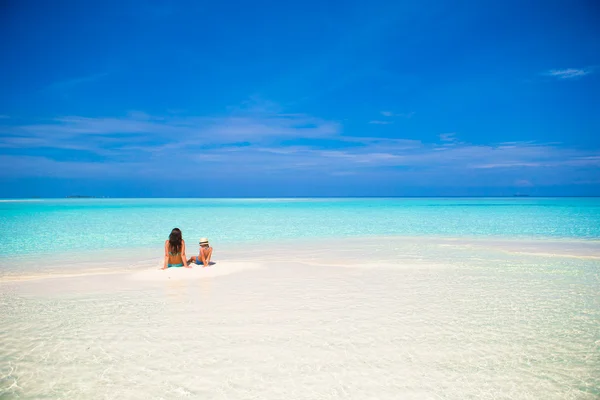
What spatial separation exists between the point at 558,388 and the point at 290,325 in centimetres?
317

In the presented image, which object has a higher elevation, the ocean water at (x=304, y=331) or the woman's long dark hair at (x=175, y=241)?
the woman's long dark hair at (x=175, y=241)

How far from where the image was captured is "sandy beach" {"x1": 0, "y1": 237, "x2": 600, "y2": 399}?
365cm

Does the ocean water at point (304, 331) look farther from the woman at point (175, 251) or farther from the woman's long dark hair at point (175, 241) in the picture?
the woman's long dark hair at point (175, 241)

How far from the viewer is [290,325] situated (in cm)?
525

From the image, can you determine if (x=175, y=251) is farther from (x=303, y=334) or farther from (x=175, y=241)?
(x=303, y=334)

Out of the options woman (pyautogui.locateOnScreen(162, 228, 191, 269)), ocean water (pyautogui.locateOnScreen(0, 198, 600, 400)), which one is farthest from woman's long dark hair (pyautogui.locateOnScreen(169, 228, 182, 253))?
ocean water (pyautogui.locateOnScreen(0, 198, 600, 400))

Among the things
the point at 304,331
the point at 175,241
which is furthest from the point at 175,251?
the point at 304,331

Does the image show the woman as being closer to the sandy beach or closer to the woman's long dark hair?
the woman's long dark hair

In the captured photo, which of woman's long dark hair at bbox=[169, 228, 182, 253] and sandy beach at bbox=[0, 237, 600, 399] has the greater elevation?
woman's long dark hair at bbox=[169, 228, 182, 253]

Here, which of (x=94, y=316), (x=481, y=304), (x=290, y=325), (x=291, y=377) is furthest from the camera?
(x=481, y=304)

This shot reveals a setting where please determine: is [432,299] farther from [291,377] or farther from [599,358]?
[291,377]

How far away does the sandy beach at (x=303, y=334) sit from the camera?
365 centimetres

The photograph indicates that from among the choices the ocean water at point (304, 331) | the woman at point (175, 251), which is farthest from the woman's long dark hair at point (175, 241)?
the ocean water at point (304, 331)

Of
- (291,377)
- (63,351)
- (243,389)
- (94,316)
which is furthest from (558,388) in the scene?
(94,316)
